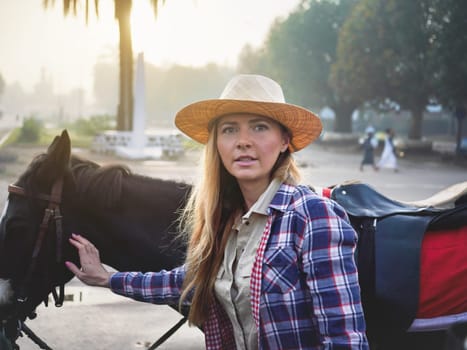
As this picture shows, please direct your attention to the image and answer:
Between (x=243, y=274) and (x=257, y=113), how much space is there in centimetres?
57

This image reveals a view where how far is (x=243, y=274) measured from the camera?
1876 millimetres

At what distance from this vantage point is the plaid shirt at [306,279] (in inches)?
66.7

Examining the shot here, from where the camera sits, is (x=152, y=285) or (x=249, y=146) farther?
(x=152, y=285)

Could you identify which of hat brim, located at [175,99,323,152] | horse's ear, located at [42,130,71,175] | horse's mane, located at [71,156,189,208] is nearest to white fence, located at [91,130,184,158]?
horse's mane, located at [71,156,189,208]

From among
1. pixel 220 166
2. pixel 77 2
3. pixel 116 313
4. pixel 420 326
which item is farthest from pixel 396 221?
pixel 77 2

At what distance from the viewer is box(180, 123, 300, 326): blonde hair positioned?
6.57 ft

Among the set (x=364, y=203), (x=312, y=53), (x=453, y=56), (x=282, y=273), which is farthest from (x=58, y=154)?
(x=312, y=53)

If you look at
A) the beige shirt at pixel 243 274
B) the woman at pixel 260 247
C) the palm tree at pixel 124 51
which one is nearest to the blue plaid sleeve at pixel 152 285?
the woman at pixel 260 247

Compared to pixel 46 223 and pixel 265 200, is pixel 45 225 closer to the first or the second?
pixel 46 223

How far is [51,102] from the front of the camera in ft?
398

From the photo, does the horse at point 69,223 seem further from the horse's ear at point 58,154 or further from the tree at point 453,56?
the tree at point 453,56

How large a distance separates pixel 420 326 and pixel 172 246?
4.08 feet

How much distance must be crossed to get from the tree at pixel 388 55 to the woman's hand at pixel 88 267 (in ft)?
79.2

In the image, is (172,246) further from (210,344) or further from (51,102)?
(51,102)
